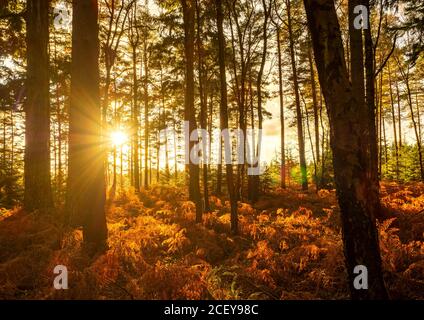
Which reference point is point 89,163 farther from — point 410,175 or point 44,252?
point 410,175

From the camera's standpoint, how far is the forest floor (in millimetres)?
4691

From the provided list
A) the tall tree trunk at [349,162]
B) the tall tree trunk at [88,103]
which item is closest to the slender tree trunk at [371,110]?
the tall tree trunk at [349,162]

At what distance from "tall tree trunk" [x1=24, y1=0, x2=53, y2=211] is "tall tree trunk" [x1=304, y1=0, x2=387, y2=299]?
924 centimetres

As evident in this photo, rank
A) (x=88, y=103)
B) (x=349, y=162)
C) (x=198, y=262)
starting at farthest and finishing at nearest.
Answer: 1. (x=88, y=103)
2. (x=198, y=262)
3. (x=349, y=162)

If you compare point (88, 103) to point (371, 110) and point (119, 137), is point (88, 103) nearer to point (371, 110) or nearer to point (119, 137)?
point (371, 110)

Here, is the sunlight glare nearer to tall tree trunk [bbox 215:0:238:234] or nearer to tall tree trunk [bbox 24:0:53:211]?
tall tree trunk [bbox 24:0:53:211]

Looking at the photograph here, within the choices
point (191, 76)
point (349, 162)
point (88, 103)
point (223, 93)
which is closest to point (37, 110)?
point (88, 103)

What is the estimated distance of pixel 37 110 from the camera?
32.7 feet

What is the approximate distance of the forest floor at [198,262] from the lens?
469 cm

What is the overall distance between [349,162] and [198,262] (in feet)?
12.4

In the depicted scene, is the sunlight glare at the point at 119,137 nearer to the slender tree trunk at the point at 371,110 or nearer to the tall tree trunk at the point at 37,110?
the tall tree trunk at the point at 37,110

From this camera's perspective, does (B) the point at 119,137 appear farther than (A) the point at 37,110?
Yes
